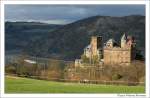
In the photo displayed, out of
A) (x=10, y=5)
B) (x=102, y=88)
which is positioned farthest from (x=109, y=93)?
(x=10, y=5)

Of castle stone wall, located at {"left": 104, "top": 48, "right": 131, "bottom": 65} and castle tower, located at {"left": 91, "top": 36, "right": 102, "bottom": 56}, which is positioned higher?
castle tower, located at {"left": 91, "top": 36, "right": 102, "bottom": 56}

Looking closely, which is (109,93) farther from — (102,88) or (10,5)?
(10,5)

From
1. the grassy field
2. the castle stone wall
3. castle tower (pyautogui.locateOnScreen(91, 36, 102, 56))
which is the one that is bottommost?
the grassy field

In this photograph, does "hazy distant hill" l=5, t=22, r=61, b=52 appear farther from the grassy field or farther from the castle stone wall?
the castle stone wall

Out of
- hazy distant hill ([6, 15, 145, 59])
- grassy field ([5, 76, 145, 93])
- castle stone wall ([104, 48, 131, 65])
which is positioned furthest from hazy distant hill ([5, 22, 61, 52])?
castle stone wall ([104, 48, 131, 65])

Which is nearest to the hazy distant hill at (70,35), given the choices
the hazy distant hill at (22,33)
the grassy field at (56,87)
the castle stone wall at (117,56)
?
the hazy distant hill at (22,33)
